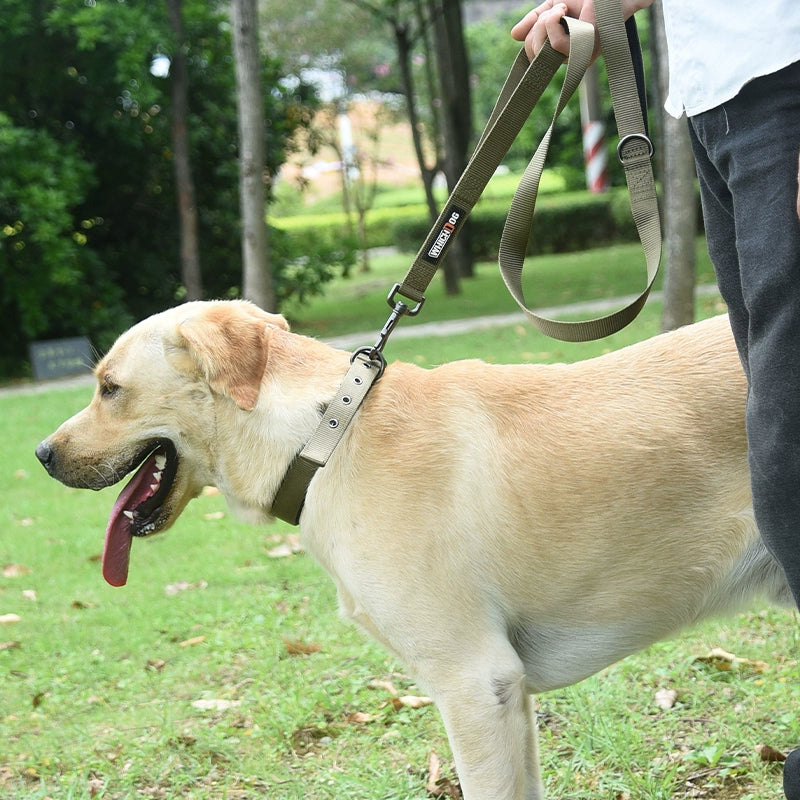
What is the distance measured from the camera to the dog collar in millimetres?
2627

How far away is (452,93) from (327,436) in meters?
17.9

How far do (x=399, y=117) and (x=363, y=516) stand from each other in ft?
105

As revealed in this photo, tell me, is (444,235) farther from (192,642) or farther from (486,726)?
(192,642)

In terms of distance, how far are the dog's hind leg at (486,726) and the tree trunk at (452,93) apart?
1600 centimetres

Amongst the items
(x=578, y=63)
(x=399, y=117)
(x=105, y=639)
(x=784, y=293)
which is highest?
(x=399, y=117)

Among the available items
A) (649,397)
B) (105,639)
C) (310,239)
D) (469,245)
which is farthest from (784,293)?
(469,245)

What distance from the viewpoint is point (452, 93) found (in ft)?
64.0

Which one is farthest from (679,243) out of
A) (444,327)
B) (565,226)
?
(565,226)

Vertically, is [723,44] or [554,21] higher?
[554,21]

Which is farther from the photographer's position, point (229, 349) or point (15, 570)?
point (15, 570)

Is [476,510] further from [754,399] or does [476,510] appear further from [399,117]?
[399,117]

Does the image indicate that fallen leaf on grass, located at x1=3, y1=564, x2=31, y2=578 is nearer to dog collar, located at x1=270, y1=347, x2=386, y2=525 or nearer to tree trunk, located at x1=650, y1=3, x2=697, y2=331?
dog collar, located at x1=270, y1=347, x2=386, y2=525

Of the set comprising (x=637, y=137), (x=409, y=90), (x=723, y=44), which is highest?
(x=409, y=90)

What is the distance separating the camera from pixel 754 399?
6.47ft
